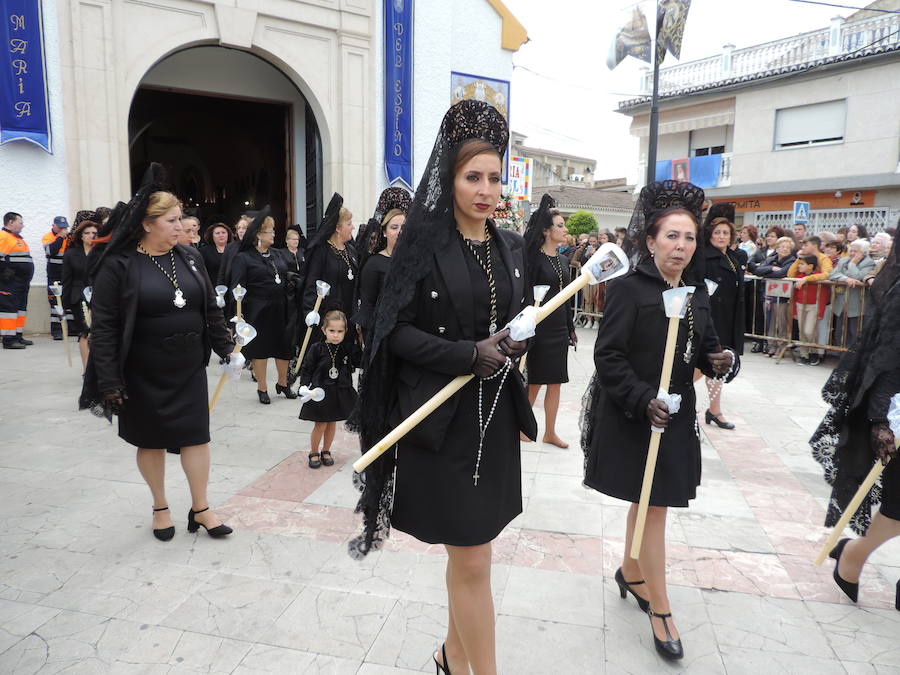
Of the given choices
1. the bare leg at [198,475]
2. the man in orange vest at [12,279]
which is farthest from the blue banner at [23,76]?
the bare leg at [198,475]

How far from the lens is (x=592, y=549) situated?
3.79 m

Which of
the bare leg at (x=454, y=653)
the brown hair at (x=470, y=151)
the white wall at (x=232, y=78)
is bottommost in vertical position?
the bare leg at (x=454, y=653)

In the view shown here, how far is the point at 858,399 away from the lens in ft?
9.93

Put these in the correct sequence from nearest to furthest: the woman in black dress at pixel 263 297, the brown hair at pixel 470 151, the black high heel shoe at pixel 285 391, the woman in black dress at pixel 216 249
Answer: the brown hair at pixel 470 151 < the woman in black dress at pixel 263 297 < the black high heel shoe at pixel 285 391 < the woman in black dress at pixel 216 249

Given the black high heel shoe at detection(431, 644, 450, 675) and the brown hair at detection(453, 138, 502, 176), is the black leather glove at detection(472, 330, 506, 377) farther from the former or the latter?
the black high heel shoe at detection(431, 644, 450, 675)

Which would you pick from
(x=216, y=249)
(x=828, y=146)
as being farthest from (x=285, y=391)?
(x=828, y=146)

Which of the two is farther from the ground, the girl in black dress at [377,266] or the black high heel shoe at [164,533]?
the girl in black dress at [377,266]

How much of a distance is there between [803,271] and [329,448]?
8.71 metres

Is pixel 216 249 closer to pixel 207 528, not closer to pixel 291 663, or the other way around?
pixel 207 528

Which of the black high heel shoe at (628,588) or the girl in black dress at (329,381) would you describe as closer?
the black high heel shoe at (628,588)

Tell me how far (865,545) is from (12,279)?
37.8ft

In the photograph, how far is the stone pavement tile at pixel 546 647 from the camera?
2.71 m

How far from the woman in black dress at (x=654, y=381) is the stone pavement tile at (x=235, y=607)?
1.66m

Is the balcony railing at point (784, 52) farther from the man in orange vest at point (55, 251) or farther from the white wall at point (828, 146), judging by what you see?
the man in orange vest at point (55, 251)
